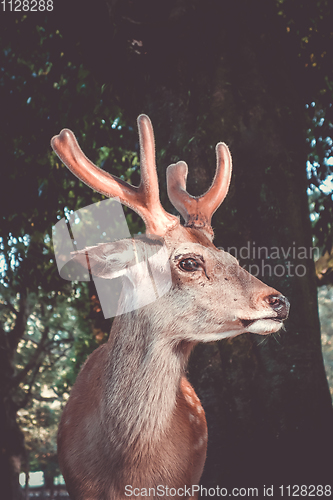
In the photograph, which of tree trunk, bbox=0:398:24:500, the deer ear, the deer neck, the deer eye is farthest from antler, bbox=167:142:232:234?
tree trunk, bbox=0:398:24:500

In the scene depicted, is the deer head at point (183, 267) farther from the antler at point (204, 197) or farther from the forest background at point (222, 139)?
the forest background at point (222, 139)

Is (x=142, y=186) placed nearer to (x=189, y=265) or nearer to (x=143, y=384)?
(x=189, y=265)

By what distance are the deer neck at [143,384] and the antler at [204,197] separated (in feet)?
2.89

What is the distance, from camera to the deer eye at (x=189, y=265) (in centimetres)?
266

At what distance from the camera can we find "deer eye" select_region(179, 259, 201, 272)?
105 inches

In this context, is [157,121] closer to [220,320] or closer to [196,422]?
[220,320]

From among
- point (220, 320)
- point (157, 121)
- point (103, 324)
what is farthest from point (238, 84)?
point (103, 324)

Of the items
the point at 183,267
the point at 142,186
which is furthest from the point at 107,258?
the point at 142,186

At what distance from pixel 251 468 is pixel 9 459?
4049mm

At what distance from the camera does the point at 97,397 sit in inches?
114

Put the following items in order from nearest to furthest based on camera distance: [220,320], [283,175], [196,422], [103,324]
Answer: [220,320], [196,422], [283,175], [103,324]

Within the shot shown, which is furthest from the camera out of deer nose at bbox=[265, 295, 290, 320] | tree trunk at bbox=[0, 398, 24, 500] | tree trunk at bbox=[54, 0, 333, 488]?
tree trunk at bbox=[0, 398, 24, 500]

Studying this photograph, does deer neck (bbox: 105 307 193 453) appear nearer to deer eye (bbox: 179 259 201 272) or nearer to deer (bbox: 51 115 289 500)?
deer (bbox: 51 115 289 500)

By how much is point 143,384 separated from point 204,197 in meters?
1.47
